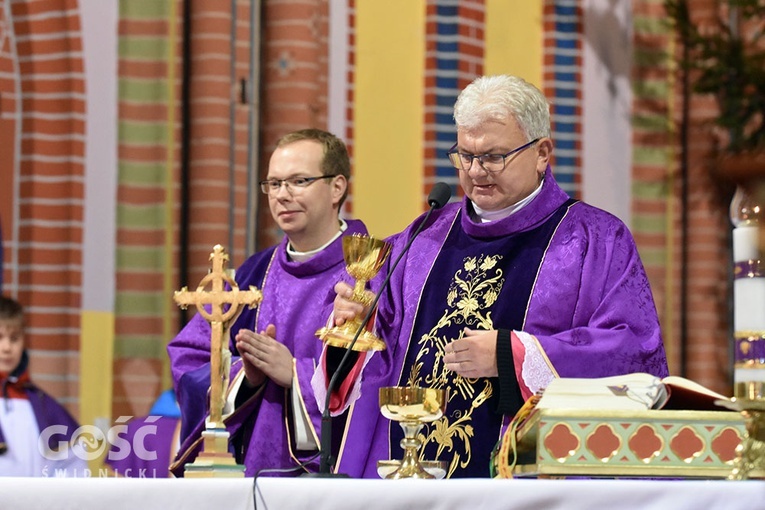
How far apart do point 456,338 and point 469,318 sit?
0.24 ft

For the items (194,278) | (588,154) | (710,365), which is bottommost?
(710,365)

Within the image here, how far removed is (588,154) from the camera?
8.54 meters

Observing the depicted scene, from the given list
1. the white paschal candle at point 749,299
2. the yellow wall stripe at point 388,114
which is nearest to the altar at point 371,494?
the white paschal candle at point 749,299

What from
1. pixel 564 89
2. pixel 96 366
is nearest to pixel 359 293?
pixel 96 366

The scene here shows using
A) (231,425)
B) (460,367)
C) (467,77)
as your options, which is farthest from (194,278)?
(460,367)

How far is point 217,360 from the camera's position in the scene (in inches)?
138

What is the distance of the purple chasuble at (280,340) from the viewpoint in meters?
4.39

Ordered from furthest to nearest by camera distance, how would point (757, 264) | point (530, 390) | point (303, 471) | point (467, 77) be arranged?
point (467, 77)
point (303, 471)
point (530, 390)
point (757, 264)

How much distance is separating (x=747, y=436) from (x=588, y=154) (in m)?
5.87

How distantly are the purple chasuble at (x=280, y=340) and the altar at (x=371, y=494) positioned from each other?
1.45 metres

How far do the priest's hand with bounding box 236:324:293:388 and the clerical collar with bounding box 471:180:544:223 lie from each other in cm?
69

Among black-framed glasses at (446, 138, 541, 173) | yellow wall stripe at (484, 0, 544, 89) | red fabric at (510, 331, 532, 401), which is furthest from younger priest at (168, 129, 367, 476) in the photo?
yellow wall stripe at (484, 0, 544, 89)

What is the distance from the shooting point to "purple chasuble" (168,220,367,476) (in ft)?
14.4

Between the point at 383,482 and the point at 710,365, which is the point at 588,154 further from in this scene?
the point at 383,482
